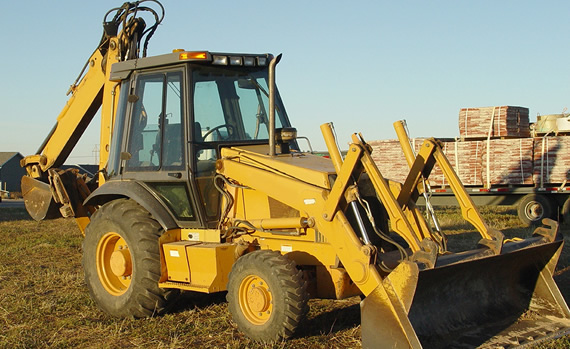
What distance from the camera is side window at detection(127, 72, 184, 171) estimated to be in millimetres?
7121

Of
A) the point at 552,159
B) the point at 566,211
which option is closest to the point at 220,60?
the point at 552,159

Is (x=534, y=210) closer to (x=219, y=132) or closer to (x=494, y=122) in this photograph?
(x=494, y=122)

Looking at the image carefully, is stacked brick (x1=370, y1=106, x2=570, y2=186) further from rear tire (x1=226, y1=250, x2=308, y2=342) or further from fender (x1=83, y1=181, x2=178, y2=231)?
rear tire (x1=226, y1=250, x2=308, y2=342)

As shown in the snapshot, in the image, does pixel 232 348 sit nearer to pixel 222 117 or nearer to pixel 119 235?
Result: pixel 119 235

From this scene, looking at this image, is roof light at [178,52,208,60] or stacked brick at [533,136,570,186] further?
stacked brick at [533,136,570,186]

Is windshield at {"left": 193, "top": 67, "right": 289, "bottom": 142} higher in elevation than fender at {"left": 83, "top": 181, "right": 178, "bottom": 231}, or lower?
higher

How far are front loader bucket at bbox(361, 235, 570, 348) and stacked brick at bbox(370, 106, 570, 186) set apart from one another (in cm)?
903

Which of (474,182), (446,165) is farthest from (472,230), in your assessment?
(446,165)

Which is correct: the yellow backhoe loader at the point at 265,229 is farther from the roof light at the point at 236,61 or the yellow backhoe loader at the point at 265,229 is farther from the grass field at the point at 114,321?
the grass field at the point at 114,321

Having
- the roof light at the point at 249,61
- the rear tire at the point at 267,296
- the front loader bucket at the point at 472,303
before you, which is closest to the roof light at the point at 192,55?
the roof light at the point at 249,61

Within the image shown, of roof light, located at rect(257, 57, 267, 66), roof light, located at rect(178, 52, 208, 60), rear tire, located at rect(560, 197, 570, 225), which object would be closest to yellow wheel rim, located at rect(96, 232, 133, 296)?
roof light, located at rect(178, 52, 208, 60)

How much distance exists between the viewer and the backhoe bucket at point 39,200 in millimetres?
9062

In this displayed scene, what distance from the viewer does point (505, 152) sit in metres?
15.4

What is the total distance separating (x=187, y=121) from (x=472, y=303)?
3294 millimetres
